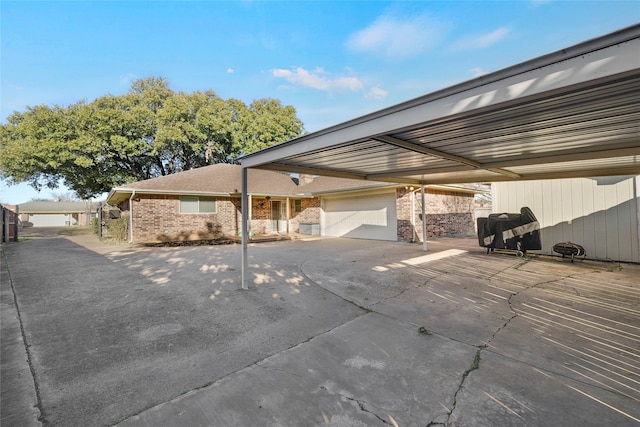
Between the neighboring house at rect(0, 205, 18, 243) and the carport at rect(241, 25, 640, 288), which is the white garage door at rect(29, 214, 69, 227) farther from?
the carport at rect(241, 25, 640, 288)

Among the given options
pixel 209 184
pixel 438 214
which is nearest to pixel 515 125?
pixel 438 214

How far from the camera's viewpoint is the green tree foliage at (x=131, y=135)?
1789 cm

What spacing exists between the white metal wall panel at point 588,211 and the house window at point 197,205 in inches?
536

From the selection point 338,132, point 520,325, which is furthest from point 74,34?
point 520,325

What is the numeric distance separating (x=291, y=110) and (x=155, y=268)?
20801mm

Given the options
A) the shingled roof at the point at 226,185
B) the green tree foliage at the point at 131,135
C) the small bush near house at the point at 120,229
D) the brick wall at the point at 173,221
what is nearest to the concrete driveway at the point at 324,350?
the brick wall at the point at 173,221

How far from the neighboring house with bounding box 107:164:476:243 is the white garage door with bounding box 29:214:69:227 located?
39.2 meters

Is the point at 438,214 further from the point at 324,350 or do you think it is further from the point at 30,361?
the point at 30,361

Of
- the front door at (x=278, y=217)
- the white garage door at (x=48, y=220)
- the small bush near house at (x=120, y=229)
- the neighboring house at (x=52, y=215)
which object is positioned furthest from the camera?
the white garage door at (x=48, y=220)

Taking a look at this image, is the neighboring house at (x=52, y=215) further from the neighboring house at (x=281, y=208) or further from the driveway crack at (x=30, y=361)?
the driveway crack at (x=30, y=361)

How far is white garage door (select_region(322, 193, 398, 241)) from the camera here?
12.8 metres

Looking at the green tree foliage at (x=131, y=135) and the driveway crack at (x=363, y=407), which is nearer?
the driveway crack at (x=363, y=407)

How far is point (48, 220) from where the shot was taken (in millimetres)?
42531

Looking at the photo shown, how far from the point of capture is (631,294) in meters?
4.82
